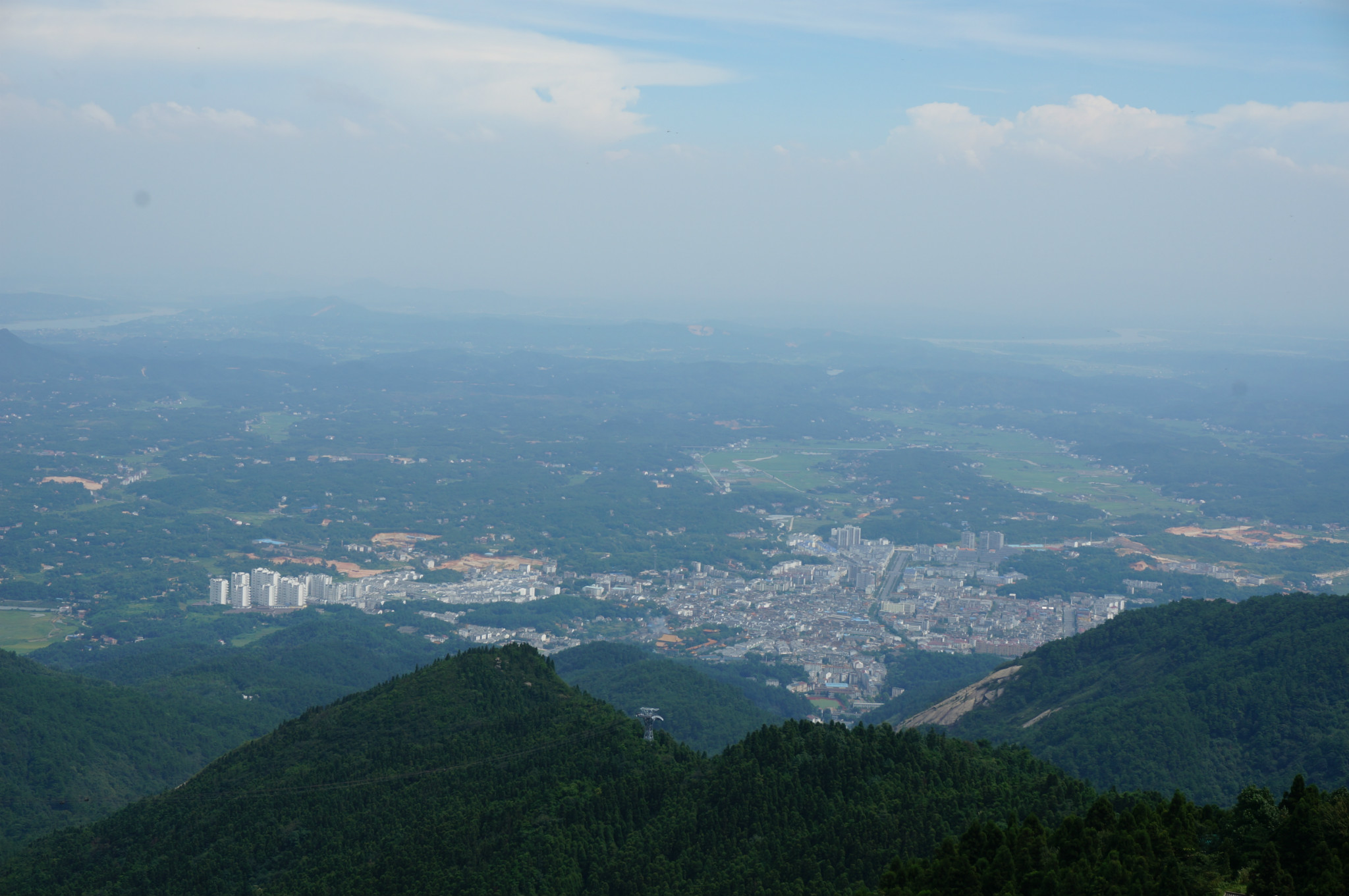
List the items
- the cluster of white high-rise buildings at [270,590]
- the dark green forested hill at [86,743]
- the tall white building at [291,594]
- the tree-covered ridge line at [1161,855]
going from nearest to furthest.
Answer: the tree-covered ridge line at [1161,855] → the dark green forested hill at [86,743] → the tall white building at [291,594] → the cluster of white high-rise buildings at [270,590]

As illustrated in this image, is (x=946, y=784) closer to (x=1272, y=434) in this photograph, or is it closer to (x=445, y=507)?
(x=445, y=507)

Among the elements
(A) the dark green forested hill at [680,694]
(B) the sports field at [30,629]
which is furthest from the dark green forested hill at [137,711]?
(A) the dark green forested hill at [680,694]

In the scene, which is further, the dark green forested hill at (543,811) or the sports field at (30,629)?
the sports field at (30,629)

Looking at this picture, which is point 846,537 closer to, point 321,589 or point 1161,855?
point 321,589

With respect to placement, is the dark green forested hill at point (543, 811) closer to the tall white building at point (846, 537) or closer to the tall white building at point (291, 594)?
the tall white building at point (291, 594)

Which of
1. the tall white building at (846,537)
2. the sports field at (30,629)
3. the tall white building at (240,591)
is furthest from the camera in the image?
the tall white building at (846,537)

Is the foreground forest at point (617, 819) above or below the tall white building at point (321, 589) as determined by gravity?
above
